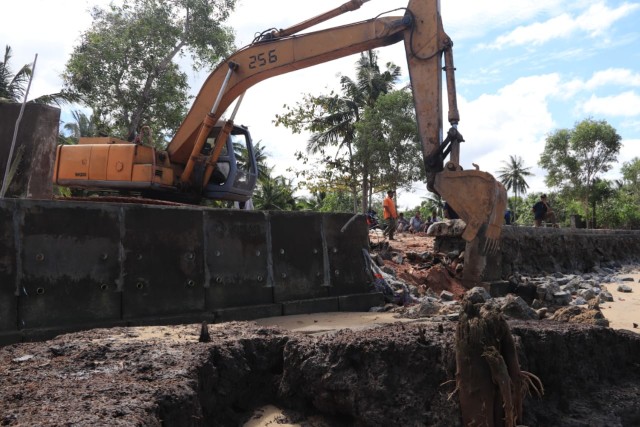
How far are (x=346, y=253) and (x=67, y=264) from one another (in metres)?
4.27

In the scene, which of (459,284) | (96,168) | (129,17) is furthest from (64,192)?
(459,284)

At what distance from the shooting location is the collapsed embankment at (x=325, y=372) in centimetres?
348

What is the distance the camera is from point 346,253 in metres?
8.84

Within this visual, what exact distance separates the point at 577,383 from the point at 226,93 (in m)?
7.22

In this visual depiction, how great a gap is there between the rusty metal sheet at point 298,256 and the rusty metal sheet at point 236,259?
18 cm

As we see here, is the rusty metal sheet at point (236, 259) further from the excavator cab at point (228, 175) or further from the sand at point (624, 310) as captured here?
the sand at point (624, 310)

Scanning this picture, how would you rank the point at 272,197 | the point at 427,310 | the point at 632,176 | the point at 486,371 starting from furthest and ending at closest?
1. the point at 632,176
2. the point at 272,197
3. the point at 427,310
4. the point at 486,371

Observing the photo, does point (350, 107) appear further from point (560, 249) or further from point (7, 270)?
point (7, 270)

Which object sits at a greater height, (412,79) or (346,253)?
(412,79)

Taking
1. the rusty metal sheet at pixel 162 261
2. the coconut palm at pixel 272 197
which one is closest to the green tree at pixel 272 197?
the coconut palm at pixel 272 197

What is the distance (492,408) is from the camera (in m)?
3.61

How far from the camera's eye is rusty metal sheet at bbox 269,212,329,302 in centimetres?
796

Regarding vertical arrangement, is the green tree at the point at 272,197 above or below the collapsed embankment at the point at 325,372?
above

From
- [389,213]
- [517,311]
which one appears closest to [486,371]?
[517,311]
